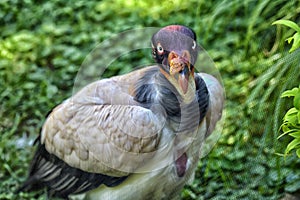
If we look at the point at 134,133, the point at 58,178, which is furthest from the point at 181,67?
the point at 58,178

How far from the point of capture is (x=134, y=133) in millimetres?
3674

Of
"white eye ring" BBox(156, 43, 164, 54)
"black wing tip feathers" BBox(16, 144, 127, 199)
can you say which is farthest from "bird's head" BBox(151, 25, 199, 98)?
"black wing tip feathers" BBox(16, 144, 127, 199)

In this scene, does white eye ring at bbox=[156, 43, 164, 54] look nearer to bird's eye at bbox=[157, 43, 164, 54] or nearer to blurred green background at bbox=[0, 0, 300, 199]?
bird's eye at bbox=[157, 43, 164, 54]

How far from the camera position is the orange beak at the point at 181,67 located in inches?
137

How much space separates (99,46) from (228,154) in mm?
1254

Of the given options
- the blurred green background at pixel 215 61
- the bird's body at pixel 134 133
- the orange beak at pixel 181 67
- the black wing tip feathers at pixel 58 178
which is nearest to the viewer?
the orange beak at pixel 181 67

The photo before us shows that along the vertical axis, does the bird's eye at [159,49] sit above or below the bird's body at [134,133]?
above

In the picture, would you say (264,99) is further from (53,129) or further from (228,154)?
(53,129)

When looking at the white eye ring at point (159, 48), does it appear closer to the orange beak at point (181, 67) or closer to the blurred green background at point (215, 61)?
the orange beak at point (181, 67)

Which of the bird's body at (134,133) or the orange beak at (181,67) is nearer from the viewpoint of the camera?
the orange beak at (181,67)

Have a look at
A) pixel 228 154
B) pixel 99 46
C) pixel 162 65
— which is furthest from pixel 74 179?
pixel 99 46

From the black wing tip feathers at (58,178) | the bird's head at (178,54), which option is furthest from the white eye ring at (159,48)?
the black wing tip feathers at (58,178)

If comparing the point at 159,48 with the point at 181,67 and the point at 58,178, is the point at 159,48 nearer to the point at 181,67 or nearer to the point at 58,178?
the point at 181,67

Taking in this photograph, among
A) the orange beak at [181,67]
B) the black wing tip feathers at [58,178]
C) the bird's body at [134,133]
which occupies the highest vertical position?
the orange beak at [181,67]
